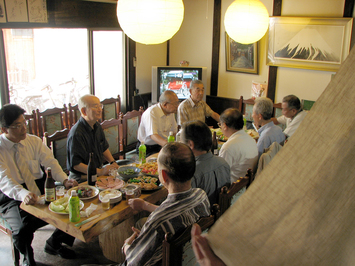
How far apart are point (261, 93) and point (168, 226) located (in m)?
4.55

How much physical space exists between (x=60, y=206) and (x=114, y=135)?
65.5 inches

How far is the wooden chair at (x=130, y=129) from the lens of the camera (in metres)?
3.82

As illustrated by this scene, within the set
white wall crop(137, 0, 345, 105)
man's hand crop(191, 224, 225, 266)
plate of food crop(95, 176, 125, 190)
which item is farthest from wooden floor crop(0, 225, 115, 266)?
white wall crop(137, 0, 345, 105)

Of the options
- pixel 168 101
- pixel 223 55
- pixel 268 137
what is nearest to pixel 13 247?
pixel 168 101

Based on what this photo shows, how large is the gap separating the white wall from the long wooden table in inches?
150

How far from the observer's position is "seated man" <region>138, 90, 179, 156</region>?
11.7 feet

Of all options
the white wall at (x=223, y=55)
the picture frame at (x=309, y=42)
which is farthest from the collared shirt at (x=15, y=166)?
the picture frame at (x=309, y=42)

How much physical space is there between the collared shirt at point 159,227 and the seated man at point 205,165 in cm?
48

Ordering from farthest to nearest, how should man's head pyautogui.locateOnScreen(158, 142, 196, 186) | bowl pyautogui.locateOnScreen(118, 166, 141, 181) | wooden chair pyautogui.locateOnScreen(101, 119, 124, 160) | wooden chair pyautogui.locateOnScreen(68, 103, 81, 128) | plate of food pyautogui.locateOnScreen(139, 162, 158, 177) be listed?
wooden chair pyautogui.locateOnScreen(68, 103, 81, 128) → wooden chair pyautogui.locateOnScreen(101, 119, 124, 160) → plate of food pyautogui.locateOnScreen(139, 162, 158, 177) → bowl pyautogui.locateOnScreen(118, 166, 141, 181) → man's head pyautogui.locateOnScreen(158, 142, 196, 186)

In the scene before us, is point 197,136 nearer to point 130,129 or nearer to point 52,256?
point 52,256

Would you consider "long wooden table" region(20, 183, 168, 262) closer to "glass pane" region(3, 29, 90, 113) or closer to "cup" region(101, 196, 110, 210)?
"cup" region(101, 196, 110, 210)

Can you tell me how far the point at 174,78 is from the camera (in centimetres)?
603

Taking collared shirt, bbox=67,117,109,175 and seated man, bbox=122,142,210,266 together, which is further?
collared shirt, bbox=67,117,109,175

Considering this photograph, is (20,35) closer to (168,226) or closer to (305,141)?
(168,226)
